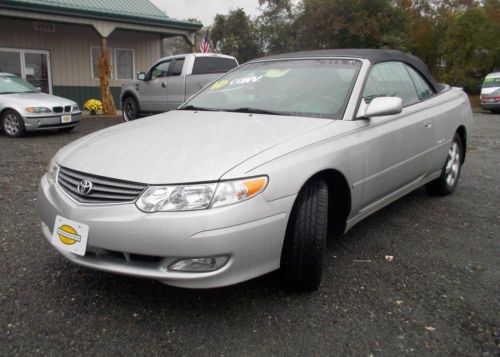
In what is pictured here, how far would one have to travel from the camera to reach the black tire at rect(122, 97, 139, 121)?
1148 cm

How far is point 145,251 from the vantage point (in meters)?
2.11

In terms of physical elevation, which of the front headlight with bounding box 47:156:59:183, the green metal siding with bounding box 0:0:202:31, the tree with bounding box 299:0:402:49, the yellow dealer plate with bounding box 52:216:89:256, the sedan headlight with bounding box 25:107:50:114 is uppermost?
the tree with bounding box 299:0:402:49

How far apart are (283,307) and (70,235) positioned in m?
1.21

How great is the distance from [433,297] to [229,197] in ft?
4.61

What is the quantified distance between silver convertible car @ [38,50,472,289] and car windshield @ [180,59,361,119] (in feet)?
0.04

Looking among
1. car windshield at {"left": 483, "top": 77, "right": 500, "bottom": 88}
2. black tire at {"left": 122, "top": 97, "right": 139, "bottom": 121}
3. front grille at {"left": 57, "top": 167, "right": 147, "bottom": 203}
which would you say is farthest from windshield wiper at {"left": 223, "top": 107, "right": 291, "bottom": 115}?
car windshield at {"left": 483, "top": 77, "right": 500, "bottom": 88}

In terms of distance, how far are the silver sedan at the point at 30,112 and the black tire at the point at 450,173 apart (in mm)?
7330

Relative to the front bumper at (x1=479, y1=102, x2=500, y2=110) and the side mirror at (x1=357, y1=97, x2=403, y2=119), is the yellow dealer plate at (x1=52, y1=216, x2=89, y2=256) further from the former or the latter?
the front bumper at (x1=479, y1=102, x2=500, y2=110)

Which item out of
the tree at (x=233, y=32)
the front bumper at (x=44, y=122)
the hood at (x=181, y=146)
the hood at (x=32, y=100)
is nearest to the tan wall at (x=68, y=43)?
the hood at (x=32, y=100)

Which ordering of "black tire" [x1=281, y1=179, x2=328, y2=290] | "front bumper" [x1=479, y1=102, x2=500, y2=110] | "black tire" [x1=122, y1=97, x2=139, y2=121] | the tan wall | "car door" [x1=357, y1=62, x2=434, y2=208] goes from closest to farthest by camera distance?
"black tire" [x1=281, y1=179, x2=328, y2=290] < "car door" [x1=357, y1=62, x2=434, y2=208] < "black tire" [x1=122, y1=97, x2=139, y2=121] < the tan wall < "front bumper" [x1=479, y1=102, x2=500, y2=110]

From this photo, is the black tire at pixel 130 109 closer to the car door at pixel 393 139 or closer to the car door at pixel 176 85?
the car door at pixel 176 85

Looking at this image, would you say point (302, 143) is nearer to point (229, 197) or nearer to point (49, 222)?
point (229, 197)

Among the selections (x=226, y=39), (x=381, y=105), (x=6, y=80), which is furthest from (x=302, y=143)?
(x=226, y=39)

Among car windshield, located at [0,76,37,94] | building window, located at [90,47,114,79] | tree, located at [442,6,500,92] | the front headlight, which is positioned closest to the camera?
the front headlight
